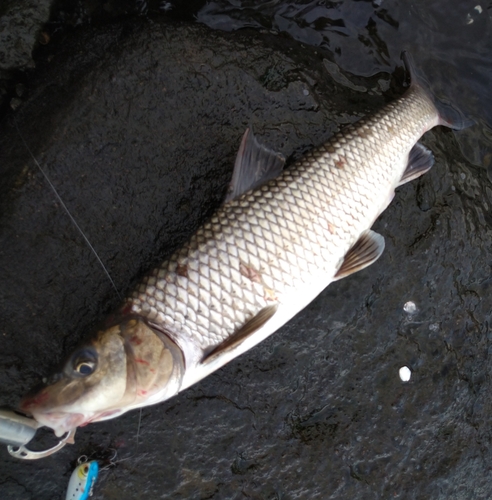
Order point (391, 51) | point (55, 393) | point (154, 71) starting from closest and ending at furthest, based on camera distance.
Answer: point (55, 393), point (154, 71), point (391, 51)

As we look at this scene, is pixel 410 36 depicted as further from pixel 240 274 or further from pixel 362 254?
pixel 240 274

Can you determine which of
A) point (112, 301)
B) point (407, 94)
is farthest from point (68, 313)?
point (407, 94)

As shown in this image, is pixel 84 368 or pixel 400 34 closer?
pixel 84 368

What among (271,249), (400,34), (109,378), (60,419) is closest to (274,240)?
(271,249)

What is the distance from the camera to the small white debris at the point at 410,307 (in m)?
2.94

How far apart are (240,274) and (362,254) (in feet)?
2.46

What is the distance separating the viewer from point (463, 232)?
310cm

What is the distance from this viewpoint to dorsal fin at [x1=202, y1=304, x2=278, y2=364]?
7.22 ft

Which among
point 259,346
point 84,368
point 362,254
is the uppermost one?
point 84,368

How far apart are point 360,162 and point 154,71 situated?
54.2 inches

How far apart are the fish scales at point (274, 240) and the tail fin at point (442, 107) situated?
73 cm

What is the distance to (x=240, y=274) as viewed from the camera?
2.27m

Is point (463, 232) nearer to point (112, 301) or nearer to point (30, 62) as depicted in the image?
point (112, 301)

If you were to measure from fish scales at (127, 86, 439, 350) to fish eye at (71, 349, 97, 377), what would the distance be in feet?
0.92
